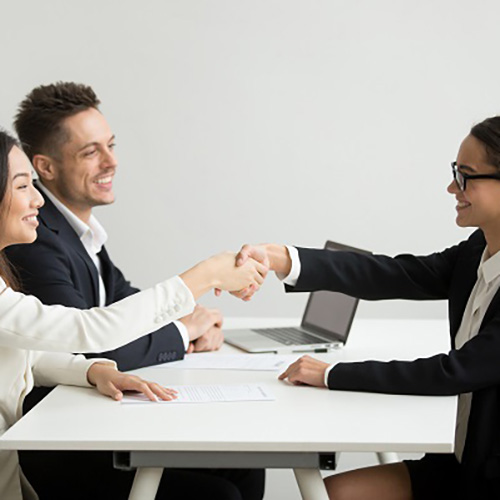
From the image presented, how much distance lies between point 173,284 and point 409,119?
297 centimetres

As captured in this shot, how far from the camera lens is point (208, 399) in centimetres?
189

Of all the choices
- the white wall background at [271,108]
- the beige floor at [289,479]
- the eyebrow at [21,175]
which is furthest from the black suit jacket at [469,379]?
the white wall background at [271,108]

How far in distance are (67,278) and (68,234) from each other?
211 millimetres

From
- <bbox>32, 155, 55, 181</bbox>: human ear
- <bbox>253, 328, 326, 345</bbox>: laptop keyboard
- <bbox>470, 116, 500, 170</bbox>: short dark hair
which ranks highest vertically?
<bbox>470, 116, 500, 170</bbox>: short dark hair

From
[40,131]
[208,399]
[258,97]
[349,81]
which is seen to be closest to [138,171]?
[258,97]

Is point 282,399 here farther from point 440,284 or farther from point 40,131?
point 40,131

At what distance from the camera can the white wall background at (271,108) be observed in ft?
15.2

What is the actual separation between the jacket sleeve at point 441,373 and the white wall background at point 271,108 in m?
2.86

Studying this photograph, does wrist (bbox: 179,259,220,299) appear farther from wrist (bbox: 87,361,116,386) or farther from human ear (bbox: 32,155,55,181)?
human ear (bbox: 32,155,55,181)

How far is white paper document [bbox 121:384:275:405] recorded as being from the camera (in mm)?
1881

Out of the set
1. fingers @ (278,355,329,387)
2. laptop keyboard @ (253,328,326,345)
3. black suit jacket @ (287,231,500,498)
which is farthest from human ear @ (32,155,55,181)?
black suit jacket @ (287,231,500,498)

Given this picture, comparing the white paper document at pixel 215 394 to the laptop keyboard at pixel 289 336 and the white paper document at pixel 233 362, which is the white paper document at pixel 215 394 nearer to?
the white paper document at pixel 233 362

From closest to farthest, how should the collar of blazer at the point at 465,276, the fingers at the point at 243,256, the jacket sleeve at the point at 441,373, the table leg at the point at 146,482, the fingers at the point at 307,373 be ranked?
the table leg at the point at 146,482
the jacket sleeve at the point at 441,373
the fingers at the point at 307,373
the collar of blazer at the point at 465,276
the fingers at the point at 243,256

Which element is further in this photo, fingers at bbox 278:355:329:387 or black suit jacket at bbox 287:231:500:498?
fingers at bbox 278:355:329:387
